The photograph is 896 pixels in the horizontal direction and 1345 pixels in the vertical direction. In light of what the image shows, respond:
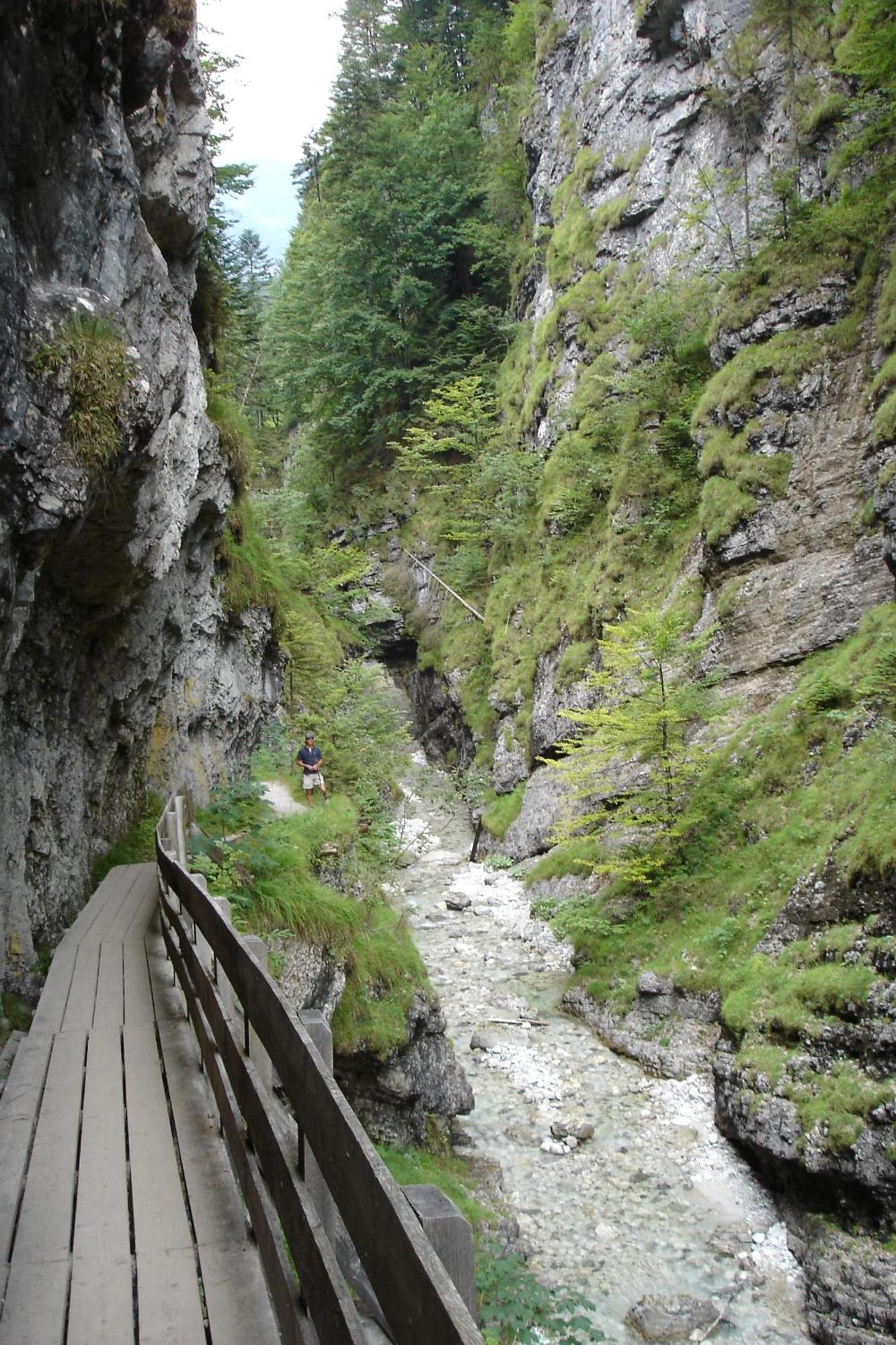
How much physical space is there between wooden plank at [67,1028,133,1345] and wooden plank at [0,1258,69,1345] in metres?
0.04

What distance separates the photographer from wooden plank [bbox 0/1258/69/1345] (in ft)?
8.32

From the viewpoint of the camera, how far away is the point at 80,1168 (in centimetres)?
355

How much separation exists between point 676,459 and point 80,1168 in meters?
18.8

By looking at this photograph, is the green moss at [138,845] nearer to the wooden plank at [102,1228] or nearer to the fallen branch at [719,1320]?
the wooden plank at [102,1228]

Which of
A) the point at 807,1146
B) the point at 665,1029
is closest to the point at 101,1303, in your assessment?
the point at 807,1146

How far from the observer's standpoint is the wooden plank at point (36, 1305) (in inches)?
99.8

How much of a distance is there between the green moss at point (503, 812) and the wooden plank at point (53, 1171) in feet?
51.7

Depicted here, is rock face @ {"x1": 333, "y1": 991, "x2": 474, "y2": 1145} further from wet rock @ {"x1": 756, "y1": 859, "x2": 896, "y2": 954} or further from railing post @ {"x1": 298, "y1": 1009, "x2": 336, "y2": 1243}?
railing post @ {"x1": 298, "y1": 1009, "x2": 336, "y2": 1243}

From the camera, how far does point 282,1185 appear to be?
2447 mm

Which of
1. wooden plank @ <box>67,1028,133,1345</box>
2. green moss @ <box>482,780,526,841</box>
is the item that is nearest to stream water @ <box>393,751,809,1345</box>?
green moss @ <box>482,780,526,841</box>

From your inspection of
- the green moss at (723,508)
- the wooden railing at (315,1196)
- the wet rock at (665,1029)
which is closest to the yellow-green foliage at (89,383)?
the wooden railing at (315,1196)

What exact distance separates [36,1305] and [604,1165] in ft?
28.0

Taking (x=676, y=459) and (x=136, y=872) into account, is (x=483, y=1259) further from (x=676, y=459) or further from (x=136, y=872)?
(x=676, y=459)

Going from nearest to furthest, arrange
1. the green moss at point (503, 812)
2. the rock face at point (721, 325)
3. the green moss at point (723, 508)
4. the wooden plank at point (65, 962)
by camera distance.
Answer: the wooden plank at point (65, 962) → the rock face at point (721, 325) → the green moss at point (723, 508) → the green moss at point (503, 812)
